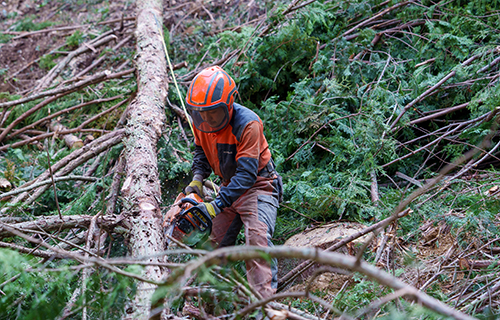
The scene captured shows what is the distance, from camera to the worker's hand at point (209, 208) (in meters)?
2.79

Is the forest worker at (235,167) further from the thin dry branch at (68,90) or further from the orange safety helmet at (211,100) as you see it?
the thin dry branch at (68,90)

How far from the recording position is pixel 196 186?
3.32m

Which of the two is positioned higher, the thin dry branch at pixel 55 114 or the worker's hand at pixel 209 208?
the thin dry branch at pixel 55 114

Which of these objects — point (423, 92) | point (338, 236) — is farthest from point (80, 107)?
point (423, 92)

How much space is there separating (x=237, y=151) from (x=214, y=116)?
1.21ft

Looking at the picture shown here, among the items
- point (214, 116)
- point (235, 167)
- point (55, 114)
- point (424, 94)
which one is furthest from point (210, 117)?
point (55, 114)

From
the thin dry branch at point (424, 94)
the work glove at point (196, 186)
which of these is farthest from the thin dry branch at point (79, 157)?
the thin dry branch at point (424, 94)

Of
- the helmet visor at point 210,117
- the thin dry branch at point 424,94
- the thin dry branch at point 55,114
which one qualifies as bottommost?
the thin dry branch at point 424,94

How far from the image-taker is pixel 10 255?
139 cm

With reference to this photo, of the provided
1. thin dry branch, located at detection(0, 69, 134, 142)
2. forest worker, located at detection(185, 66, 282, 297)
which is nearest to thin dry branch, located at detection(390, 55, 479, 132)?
forest worker, located at detection(185, 66, 282, 297)

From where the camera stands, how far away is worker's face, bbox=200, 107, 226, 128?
2.90m

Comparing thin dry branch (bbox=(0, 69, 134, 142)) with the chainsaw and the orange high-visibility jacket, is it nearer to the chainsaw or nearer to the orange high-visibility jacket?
the orange high-visibility jacket

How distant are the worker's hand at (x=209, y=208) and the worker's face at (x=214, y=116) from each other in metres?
0.65

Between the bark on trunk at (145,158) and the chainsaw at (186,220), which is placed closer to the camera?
the bark on trunk at (145,158)
